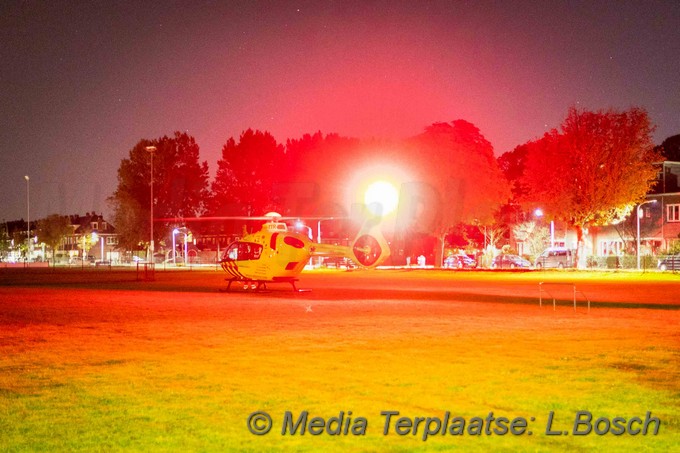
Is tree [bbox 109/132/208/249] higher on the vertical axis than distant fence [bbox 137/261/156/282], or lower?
higher

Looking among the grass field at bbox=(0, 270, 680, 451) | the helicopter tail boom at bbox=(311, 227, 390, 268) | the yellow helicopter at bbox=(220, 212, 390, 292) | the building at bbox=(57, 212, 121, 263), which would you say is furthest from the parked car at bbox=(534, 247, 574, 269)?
the building at bbox=(57, 212, 121, 263)

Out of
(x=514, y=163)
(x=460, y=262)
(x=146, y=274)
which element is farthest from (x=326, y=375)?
(x=514, y=163)

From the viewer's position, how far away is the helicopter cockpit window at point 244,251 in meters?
35.7

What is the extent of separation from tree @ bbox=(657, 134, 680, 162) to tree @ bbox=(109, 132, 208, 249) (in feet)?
228

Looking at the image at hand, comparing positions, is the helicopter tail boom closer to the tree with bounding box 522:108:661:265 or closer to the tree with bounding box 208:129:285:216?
the tree with bounding box 522:108:661:265

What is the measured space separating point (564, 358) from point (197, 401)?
744 centimetres

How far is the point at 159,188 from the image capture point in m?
117

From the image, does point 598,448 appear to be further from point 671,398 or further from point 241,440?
point 241,440

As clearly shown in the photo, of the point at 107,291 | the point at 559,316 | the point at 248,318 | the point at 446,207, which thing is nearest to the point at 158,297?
the point at 107,291

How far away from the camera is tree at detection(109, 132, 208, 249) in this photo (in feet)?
362

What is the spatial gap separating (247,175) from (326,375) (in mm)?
101225

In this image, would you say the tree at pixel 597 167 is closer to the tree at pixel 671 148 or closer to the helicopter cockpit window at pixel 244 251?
the tree at pixel 671 148

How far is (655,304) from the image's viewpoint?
28062 mm

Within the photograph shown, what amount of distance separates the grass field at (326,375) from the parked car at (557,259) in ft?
159
